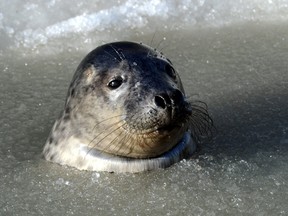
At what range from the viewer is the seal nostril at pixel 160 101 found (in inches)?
136

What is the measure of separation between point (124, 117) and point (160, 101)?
21cm

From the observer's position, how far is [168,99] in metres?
3.46

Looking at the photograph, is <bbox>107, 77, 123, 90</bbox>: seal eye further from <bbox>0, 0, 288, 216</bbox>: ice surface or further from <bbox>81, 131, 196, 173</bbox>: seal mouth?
<bbox>0, 0, 288, 216</bbox>: ice surface

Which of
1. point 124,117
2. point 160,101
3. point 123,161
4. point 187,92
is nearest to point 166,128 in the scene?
point 160,101

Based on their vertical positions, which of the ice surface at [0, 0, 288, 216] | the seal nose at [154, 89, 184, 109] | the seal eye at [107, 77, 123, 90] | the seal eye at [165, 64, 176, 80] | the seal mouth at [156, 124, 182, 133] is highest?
the seal nose at [154, 89, 184, 109]

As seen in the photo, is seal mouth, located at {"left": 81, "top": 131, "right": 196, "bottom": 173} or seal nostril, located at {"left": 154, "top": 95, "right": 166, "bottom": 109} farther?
seal mouth, located at {"left": 81, "top": 131, "right": 196, "bottom": 173}

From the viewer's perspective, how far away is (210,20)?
18.9ft

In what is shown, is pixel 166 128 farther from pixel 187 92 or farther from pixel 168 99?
pixel 187 92

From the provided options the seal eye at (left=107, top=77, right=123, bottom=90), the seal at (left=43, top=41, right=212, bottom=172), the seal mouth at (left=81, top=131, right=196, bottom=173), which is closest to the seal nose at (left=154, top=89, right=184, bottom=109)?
the seal at (left=43, top=41, right=212, bottom=172)

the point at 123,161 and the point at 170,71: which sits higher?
the point at 170,71

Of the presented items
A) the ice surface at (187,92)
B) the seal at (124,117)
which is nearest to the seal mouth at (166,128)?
the seal at (124,117)

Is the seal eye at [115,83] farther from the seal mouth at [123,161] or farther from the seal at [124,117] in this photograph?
the seal mouth at [123,161]

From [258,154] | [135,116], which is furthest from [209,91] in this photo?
[135,116]

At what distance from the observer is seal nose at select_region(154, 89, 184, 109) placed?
3441 millimetres
